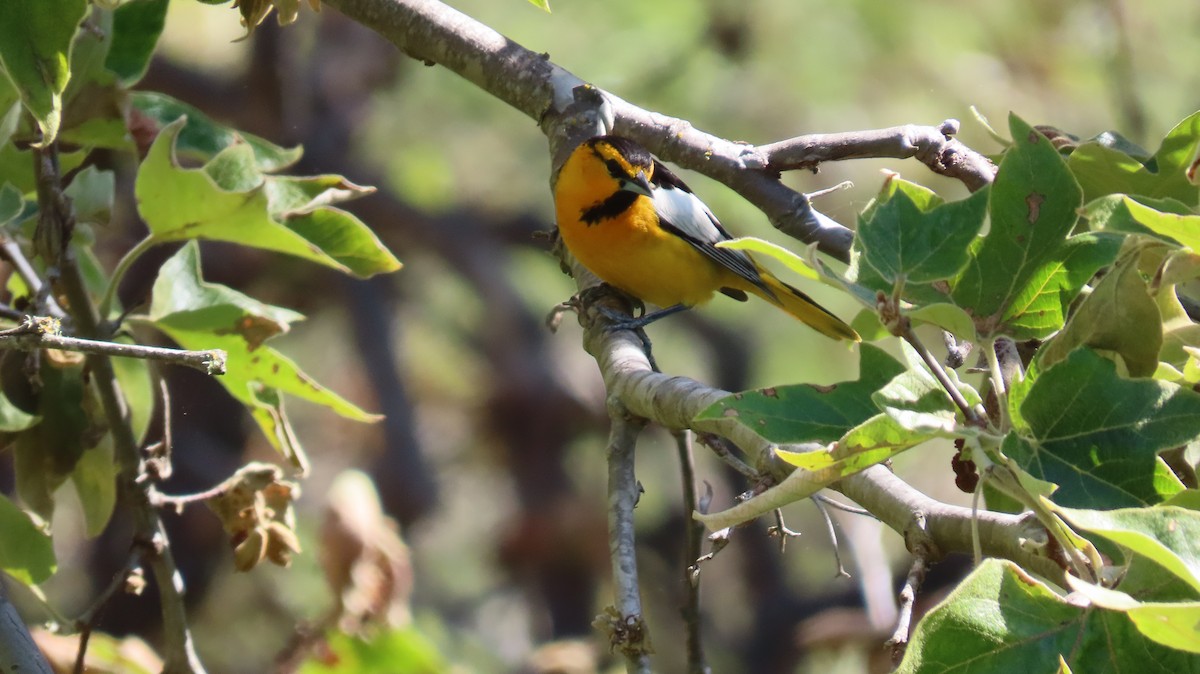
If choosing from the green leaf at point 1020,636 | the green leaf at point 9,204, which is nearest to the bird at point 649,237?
the green leaf at point 9,204

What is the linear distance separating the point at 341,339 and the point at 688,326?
217 centimetres

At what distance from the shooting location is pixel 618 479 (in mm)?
1758

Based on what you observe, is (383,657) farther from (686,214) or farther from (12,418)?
(686,214)

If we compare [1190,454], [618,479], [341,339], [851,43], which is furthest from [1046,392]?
[341,339]

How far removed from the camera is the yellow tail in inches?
146

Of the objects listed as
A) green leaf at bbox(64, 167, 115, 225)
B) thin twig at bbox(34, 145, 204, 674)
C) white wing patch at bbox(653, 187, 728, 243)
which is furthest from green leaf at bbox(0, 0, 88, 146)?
white wing patch at bbox(653, 187, 728, 243)

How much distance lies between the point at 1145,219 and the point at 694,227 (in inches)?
104

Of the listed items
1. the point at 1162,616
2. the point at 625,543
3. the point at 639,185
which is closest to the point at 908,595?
the point at 1162,616

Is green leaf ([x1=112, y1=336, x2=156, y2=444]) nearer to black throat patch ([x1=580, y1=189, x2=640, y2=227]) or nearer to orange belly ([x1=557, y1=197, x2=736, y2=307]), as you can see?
orange belly ([x1=557, y1=197, x2=736, y2=307])

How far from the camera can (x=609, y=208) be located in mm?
3537

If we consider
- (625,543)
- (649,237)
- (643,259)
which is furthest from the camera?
(649,237)

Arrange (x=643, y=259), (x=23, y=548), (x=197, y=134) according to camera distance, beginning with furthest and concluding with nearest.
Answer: (x=643, y=259) → (x=197, y=134) → (x=23, y=548)

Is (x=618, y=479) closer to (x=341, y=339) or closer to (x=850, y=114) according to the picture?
(x=850, y=114)

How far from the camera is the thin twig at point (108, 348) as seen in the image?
1161 millimetres
